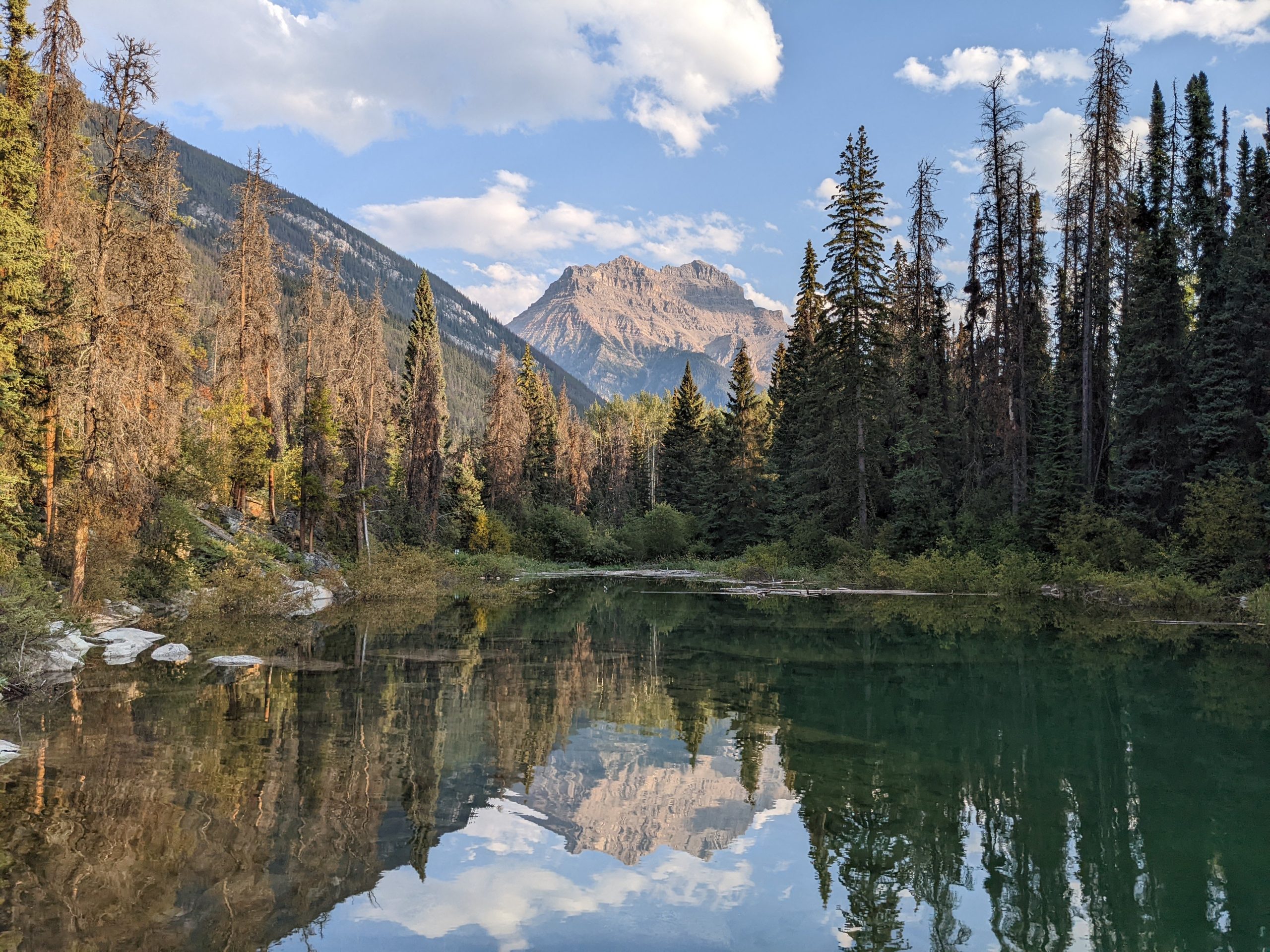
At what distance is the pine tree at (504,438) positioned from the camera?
51.4 metres

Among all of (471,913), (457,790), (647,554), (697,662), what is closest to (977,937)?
(471,913)

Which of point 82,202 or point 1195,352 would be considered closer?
point 82,202

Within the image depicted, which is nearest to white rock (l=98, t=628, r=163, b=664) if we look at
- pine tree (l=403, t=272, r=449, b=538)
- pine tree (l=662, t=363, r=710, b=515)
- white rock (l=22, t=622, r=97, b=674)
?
white rock (l=22, t=622, r=97, b=674)

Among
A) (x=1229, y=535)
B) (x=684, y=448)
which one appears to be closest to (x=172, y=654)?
(x=1229, y=535)

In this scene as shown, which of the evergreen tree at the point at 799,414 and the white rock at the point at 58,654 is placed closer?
the white rock at the point at 58,654

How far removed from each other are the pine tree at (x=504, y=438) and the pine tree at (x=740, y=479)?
12908 millimetres

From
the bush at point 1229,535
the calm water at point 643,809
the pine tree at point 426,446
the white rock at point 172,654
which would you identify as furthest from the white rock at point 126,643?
the bush at point 1229,535

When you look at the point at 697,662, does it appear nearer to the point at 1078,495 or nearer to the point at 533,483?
the point at 1078,495

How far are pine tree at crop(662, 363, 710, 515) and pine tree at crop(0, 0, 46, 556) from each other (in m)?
45.8

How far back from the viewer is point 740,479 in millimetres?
49344

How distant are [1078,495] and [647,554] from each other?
30.1 m

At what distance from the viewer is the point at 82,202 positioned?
20000 millimetres

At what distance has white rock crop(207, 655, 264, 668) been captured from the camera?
50.5 feet

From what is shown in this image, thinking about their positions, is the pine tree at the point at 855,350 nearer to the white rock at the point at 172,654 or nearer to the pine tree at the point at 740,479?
the pine tree at the point at 740,479
